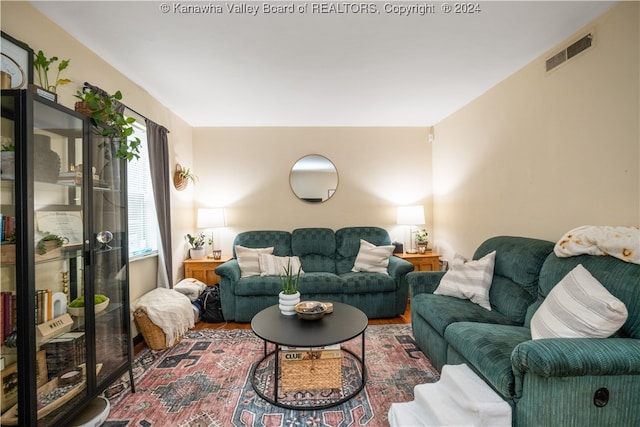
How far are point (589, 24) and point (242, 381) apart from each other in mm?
3464

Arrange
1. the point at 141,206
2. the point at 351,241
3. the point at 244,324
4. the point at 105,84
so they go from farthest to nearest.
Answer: the point at 351,241, the point at 244,324, the point at 141,206, the point at 105,84

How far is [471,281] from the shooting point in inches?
95.3

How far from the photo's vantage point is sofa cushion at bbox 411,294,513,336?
208cm

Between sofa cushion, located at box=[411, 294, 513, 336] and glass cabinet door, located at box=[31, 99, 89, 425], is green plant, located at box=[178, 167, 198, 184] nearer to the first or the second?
glass cabinet door, located at box=[31, 99, 89, 425]

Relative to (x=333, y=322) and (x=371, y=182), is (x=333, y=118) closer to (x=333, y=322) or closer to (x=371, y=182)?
(x=371, y=182)

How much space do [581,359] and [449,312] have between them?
0.90m

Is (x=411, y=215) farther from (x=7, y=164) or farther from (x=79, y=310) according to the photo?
(x=7, y=164)

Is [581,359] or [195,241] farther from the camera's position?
[195,241]

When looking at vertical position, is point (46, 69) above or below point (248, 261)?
above

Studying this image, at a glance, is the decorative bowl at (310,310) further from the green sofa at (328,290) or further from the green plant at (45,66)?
the green plant at (45,66)

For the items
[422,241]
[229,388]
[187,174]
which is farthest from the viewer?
[422,241]

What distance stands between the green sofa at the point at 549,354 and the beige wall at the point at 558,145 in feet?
1.32

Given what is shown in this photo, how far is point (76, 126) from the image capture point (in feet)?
5.47

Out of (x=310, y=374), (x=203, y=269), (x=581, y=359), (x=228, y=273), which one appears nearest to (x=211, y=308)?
(x=228, y=273)
